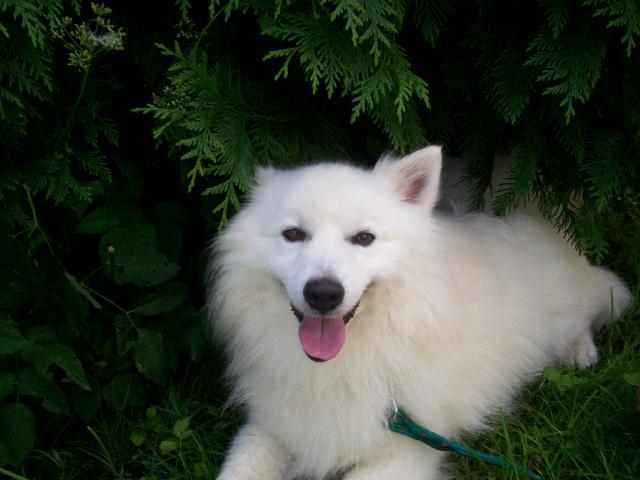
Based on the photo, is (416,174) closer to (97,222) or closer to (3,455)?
(97,222)

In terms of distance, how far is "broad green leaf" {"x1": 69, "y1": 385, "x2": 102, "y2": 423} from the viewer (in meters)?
2.85

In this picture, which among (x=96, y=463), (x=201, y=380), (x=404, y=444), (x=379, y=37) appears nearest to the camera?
(x=379, y=37)

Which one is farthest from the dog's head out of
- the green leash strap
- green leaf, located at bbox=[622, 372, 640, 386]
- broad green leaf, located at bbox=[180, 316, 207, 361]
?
green leaf, located at bbox=[622, 372, 640, 386]

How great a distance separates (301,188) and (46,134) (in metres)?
1.20

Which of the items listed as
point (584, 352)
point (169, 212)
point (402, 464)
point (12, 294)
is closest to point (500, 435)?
point (402, 464)

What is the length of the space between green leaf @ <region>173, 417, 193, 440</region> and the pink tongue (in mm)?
908

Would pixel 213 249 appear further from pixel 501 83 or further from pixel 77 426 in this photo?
pixel 501 83

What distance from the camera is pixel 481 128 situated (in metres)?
3.04

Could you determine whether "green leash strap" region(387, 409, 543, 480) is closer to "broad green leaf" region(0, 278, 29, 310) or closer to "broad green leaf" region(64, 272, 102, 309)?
"broad green leaf" region(64, 272, 102, 309)

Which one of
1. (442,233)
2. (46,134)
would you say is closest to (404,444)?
(442,233)

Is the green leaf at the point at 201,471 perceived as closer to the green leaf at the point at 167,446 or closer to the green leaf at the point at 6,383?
the green leaf at the point at 167,446

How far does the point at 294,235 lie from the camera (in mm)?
2391

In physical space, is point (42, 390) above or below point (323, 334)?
below

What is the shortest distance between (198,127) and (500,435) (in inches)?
69.5
